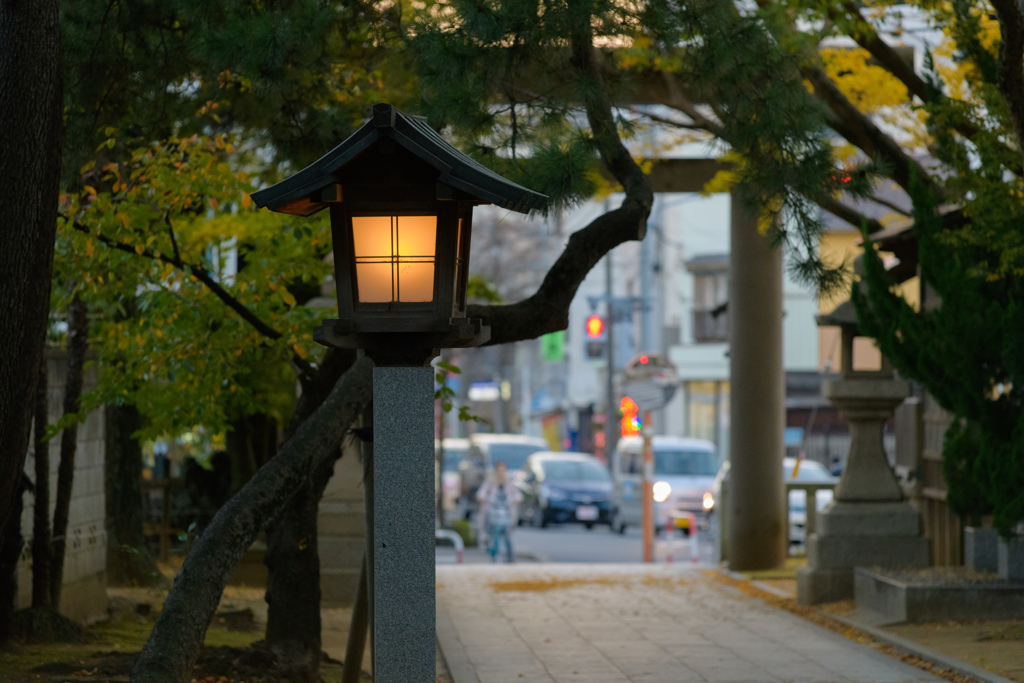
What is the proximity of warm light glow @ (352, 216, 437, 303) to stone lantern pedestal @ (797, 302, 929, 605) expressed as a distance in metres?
7.52

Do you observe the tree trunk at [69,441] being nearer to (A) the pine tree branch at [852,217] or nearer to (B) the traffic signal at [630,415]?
(A) the pine tree branch at [852,217]

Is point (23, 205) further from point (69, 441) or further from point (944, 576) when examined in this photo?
point (944, 576)

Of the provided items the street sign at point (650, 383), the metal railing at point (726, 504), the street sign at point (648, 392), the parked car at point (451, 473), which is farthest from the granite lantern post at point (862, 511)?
the parked car at point (451, 473)

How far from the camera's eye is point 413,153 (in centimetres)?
526

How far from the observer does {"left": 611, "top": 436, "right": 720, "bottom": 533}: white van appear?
2606 cm

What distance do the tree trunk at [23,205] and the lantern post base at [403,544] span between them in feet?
6.71

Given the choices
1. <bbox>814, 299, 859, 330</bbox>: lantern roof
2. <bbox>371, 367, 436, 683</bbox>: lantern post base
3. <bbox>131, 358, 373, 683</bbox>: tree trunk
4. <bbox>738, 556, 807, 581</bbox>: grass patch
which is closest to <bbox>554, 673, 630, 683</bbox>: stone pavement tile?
<bbox>131, 358, 373, 683</bbox>: tree trunk

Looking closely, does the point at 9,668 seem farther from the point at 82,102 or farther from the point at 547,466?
the point at 547,466

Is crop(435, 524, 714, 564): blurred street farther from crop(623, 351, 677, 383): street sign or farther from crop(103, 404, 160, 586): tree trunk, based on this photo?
crop(103, 404, 160, 586): tree trunk

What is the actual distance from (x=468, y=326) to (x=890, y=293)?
6.92 meters

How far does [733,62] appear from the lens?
8602mm

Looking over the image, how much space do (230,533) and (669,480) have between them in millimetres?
20349

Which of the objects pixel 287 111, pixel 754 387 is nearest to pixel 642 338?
pixel 754 387

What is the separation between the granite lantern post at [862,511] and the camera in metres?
11.7
